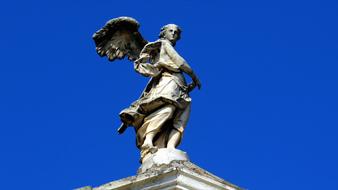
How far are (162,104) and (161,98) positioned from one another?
0.32ft

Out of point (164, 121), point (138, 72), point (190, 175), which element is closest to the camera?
point (190, 175)

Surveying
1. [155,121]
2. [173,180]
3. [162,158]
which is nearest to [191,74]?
[155,121]

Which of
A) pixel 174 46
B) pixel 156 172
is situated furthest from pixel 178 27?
pixel 156 172

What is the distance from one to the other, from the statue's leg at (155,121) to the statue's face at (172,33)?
1.61m

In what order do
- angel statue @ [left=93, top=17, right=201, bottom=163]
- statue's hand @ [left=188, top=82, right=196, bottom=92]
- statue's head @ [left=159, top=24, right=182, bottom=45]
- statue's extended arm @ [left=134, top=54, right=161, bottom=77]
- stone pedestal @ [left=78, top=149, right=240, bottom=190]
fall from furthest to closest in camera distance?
statue's head @ [left=159, top=24, right=182, bottom=45], statue's extended arm @ [left=134, top=54, right=161, bottom=77], statue's hand @ [left=188, top=82, right=196, bottom=92], angel statue @ [left=93, top=17, right=201, bottom=163], stone pedestal @ [left=78, top=149, right=240, bottom=190]

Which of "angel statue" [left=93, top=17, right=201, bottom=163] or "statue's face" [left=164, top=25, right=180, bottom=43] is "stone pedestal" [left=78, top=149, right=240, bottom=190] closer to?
"angel statue" [left=93, top=17, right=201, bottom=163]

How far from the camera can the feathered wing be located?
62.7 feet

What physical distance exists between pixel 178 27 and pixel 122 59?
1.50 meters

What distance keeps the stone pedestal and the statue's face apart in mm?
3006

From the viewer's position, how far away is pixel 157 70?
690 inches

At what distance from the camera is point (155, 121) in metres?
16.7

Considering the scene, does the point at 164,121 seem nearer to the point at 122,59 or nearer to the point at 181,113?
the point at 181,113

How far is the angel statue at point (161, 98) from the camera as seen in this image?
1672 centimetres

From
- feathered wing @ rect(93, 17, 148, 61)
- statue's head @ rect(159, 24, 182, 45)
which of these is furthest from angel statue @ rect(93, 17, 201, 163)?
feathered wing @ rect(93, 17, 148, 61)
